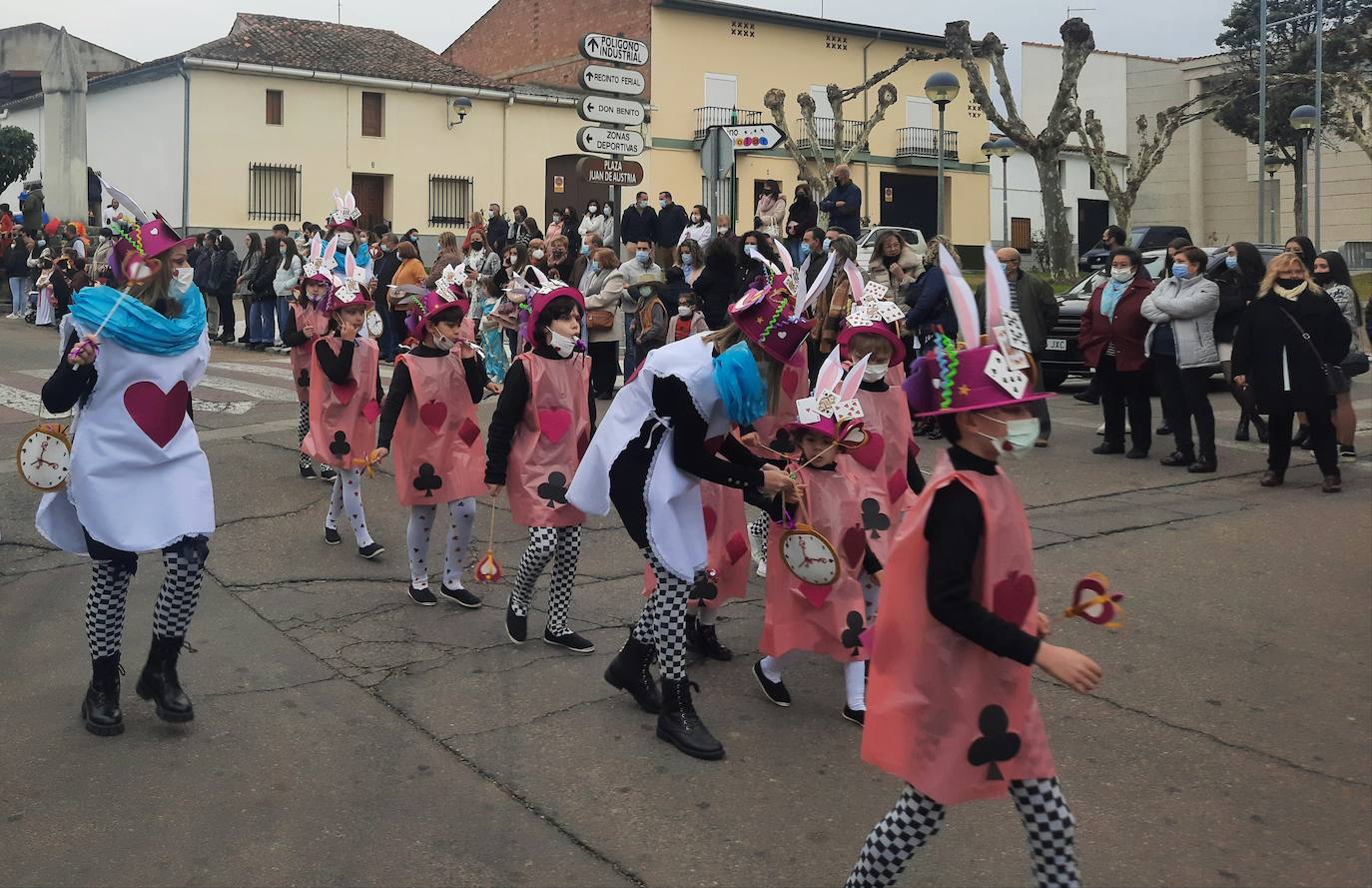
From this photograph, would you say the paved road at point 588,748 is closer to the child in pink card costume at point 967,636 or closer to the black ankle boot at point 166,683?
the black ankle boot at point 166,683

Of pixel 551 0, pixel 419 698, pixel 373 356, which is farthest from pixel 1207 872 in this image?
pixel 551 0

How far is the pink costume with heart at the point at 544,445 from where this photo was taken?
6539 mm

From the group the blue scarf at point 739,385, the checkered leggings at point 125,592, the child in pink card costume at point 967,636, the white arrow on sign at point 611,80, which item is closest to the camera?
the child in pink card costume at point 967,636

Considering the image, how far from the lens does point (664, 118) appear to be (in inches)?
1772

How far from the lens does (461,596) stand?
24.2 feet

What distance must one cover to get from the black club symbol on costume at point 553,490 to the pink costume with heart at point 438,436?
0.79 meters

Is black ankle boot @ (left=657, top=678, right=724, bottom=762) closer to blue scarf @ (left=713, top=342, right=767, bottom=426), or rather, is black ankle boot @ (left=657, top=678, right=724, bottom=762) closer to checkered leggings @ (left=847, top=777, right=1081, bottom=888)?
blue scarf @ (left=713, top=342, right=767, bottom=426)

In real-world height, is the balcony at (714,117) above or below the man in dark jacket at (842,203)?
above

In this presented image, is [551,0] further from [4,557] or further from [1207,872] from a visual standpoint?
[1207,872]

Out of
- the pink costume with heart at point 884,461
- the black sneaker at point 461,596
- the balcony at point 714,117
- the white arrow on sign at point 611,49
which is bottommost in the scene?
the black sneaker at point 461,596

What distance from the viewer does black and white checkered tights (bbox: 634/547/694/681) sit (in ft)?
17.1

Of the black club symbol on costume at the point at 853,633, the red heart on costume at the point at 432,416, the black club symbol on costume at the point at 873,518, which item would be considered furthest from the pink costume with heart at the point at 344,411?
the black club symbol on costume at the point at 853,633

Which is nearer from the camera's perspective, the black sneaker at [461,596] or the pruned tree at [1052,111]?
the black sneaker at [461,596]

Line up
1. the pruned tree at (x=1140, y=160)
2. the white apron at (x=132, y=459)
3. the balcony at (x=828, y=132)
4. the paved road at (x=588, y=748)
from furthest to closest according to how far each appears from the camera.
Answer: the balcony at (x=828, y=132), the pruned tree at (x=1140, y=160), the white apron at (x=132, y=459), the paved road at (x=588, y=748)
